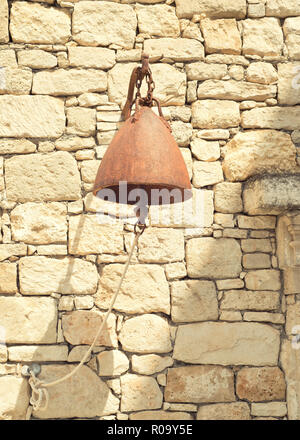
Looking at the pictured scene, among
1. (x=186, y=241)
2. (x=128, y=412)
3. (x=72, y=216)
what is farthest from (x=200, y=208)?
(x=128, y=412)

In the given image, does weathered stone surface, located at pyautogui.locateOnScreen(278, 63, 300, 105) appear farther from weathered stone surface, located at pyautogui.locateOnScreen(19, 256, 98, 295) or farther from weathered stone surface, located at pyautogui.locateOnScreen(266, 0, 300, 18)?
weathered stone surface, located at pyautogui.locateOnScreen(19, 256, 98, 295)

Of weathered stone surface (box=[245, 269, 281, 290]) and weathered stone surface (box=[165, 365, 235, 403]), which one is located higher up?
weathered stone surface (box=[245, 269, 281, 290])

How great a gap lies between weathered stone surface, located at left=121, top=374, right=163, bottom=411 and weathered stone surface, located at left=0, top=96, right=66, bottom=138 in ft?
5.16

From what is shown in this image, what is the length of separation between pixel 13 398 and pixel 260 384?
4.80ft

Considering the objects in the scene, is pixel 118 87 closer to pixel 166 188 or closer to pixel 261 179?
pixel 166 188

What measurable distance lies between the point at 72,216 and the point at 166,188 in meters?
0.62

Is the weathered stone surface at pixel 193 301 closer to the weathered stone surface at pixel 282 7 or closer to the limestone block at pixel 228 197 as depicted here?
the limestone block at pixel 228 197

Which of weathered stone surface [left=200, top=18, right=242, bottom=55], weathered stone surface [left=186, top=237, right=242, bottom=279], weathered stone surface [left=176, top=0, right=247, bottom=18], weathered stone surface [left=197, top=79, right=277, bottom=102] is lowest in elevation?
weathered stone surface [left=186, top=237, right=242, bottom=279]

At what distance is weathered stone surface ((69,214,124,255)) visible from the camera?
3.08 m

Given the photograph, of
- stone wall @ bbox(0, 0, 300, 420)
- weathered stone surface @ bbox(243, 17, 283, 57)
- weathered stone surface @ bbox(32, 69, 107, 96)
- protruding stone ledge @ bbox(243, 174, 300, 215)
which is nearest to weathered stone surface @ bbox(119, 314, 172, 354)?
stone wall @ bbox(0, 0, 300, 420)

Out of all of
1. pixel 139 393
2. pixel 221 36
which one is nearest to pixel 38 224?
pixel 139 393

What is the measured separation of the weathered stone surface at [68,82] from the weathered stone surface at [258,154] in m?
0.93

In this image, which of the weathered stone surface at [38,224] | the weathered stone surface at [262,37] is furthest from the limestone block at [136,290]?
the weathered stone surface at [262,37]

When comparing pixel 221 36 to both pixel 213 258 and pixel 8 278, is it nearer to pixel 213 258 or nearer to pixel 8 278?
pixel 213 258
